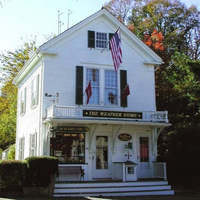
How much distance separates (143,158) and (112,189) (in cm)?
399

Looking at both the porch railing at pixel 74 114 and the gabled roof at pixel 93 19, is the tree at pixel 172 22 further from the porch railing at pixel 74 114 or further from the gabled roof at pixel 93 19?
the porch railing at pixel 74 114

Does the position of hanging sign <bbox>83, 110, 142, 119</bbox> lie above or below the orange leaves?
below

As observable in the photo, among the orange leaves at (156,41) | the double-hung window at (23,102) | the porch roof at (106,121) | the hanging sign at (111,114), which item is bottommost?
the porch roof at (106,121)

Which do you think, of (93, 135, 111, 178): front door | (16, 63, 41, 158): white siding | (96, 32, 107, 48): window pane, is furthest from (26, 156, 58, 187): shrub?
(96, 32, 107, 48): window pane

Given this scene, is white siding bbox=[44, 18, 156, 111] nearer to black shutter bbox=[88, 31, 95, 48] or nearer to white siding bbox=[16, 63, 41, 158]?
black shutter bbox=[88, 31, 95, 48]

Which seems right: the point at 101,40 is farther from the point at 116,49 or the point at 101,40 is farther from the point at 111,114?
the point at 111,114

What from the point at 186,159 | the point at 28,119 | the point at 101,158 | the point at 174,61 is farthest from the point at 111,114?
the point at 174,61

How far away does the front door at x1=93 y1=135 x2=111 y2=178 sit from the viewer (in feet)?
56.4

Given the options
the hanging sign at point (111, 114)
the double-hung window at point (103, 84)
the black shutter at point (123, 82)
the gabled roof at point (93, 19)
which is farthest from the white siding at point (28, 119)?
the black shutter at point (123, 82)

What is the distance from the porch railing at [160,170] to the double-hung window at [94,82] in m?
4.73

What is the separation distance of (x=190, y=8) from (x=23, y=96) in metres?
20.1

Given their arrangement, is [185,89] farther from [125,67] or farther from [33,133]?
[33,133]

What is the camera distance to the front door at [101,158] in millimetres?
17188

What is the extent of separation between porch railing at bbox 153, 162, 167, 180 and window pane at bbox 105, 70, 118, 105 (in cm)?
411
